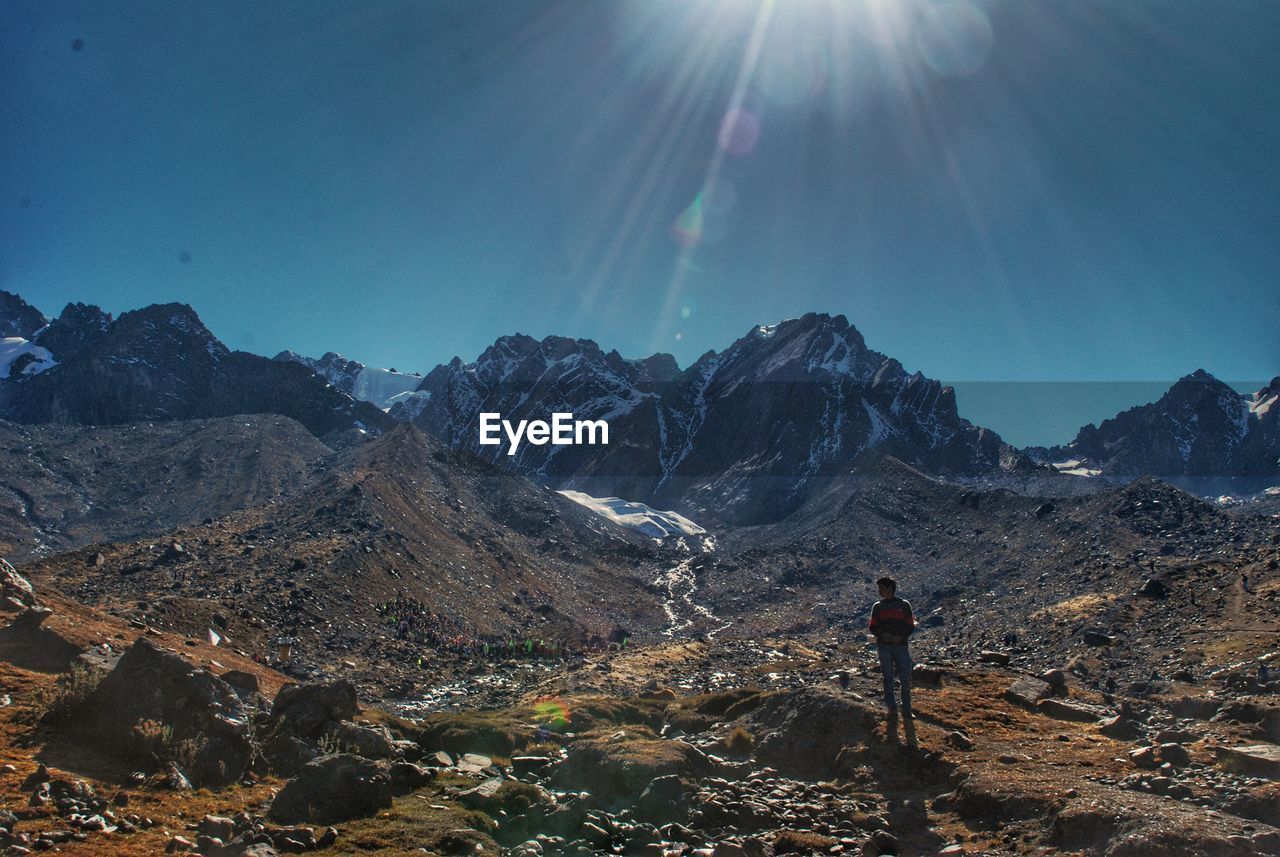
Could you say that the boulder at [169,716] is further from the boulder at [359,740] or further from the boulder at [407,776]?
the boulder at [407,776]

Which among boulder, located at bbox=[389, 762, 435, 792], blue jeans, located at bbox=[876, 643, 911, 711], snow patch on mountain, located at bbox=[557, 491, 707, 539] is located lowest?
boulder, located at bbox=[389, 762, 435, 792]

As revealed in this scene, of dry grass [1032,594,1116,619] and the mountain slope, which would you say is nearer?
the mountain slope

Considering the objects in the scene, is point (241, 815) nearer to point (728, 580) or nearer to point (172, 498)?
point (728, 580)

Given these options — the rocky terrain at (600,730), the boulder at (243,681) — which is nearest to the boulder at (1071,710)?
the rocky terrain at (600,730)

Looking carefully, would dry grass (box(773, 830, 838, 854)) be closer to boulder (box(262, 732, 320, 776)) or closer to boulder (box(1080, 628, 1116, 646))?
boulder (box(262, 732, 320, 776))

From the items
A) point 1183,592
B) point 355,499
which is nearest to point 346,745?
point 1183,592

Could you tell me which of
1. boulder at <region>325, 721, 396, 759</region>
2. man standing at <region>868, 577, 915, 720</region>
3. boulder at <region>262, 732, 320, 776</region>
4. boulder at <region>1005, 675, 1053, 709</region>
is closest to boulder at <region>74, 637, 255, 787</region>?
boulder at <region>262, 732, 320, 776</region>
